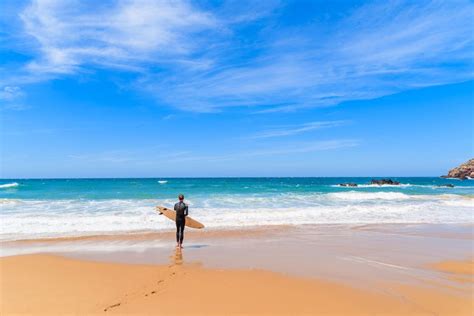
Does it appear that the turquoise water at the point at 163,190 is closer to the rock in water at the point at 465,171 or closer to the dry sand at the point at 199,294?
the dry sand at the point at 199,294

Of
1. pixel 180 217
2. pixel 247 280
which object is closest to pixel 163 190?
pixel 180 217

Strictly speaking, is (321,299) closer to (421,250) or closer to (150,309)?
(150,309)

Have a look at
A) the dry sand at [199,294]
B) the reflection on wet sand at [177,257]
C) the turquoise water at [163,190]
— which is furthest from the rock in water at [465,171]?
the reflection on wet sand at [177,257]

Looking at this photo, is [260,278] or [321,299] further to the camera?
[260,278]

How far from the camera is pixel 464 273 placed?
736cm

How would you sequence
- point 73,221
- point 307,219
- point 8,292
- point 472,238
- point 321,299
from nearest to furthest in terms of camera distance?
point 321,299 → point 8,292 → point 472,238 → point 73,221 → point 307,219

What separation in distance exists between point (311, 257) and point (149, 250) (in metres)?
4.74

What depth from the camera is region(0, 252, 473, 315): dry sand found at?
520 cm

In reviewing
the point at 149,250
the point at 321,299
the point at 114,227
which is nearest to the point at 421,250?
the point at 321,299

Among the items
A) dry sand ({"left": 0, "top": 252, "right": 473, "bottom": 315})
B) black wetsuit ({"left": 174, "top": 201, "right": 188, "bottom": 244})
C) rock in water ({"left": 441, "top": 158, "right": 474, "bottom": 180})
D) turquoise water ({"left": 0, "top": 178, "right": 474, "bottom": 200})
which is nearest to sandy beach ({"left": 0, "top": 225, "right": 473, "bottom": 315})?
dry sand ({"left": 0, "top": 252, "right": 473, "bottom": 315})

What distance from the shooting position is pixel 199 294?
589 cm

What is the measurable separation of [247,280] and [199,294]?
118 cm

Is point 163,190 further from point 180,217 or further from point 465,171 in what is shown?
point 465,171

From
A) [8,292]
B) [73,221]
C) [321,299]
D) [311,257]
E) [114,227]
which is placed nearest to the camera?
[321,299]
